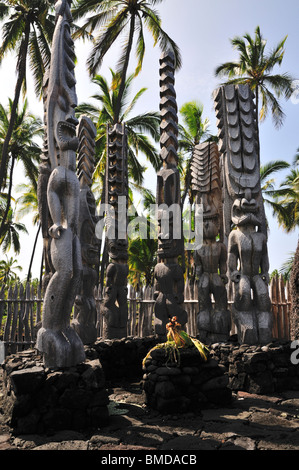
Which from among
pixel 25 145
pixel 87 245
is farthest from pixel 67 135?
pixel 25 145

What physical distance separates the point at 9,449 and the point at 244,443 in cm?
214

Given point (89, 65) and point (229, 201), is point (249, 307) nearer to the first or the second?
point (229, 201)

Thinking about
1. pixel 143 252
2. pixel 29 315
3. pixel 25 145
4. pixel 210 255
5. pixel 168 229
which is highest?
pixel 25 145

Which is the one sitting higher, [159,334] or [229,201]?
[229,201]

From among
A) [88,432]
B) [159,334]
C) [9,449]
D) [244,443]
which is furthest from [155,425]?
[159,334]

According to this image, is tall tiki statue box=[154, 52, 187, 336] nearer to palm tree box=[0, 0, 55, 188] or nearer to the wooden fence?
the wooden fence

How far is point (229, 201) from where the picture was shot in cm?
709

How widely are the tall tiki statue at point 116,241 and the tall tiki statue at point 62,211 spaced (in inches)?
120

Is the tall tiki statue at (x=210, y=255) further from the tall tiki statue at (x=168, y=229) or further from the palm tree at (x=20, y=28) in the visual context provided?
the palm tree at (x=20, y=28)

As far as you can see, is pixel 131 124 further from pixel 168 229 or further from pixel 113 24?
pixel 168 229

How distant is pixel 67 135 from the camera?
16.4ft

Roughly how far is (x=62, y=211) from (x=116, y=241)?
3.51m

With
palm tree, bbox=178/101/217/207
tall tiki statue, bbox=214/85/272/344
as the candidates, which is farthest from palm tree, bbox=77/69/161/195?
tall tiki statue, bbox=214/85/272/344

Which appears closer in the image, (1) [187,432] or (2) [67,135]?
(1) [187,432]
